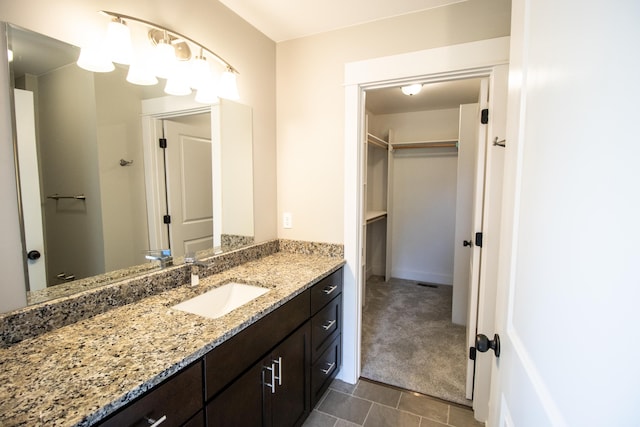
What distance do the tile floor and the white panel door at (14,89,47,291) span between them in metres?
1.53

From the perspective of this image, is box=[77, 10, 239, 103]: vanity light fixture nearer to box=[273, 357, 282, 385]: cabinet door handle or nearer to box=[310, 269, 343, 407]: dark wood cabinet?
box=[310, 269, 343, 407]: dark wood cabinet

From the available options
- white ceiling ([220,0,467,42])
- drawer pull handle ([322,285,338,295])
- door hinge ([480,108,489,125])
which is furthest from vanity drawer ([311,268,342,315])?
white ceiling ([220,0,467,42])

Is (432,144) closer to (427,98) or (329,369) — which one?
(427,98)

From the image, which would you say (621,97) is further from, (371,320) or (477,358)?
(371,320)

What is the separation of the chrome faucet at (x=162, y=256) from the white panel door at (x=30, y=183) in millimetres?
393

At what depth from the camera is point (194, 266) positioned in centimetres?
152

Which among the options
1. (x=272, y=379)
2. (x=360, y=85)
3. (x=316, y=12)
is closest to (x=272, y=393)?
(x=272, y=379)

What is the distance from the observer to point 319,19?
185 centimetres

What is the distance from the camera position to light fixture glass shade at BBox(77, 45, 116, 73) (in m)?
1.12

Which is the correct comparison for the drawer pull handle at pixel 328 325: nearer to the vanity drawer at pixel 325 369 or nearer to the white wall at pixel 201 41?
the vanity drawer at pixel 325 369

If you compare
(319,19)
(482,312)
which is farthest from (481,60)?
(482,312)

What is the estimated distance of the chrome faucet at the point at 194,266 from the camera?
1.49 m

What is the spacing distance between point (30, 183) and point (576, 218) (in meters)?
1.48

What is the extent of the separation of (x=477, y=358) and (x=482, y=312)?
1.08ft
